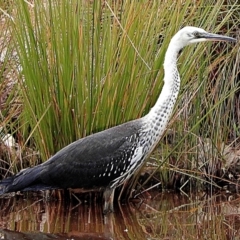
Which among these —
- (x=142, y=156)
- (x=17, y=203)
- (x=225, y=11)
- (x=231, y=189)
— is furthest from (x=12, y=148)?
(x=225, y=11)

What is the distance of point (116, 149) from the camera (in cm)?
607

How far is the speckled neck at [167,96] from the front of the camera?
604 centimetres

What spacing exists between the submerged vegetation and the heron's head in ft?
0.98

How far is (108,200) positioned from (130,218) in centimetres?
25

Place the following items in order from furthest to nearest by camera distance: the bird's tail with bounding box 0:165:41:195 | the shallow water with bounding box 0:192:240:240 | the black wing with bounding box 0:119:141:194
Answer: the black wing with bounding box 0:119:141:194 → the bird's tail with bounding box 0:165:41:195 → the shallow water with bounding box 0:192:240:240

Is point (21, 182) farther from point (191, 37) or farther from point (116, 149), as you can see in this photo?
point (191, 37)

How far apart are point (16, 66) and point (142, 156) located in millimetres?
1520

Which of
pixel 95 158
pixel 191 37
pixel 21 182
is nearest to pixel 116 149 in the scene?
pixel 95 158

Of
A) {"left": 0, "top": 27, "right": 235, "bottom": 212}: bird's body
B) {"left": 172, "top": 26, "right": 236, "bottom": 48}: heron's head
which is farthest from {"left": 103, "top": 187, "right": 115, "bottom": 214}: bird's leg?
{"left": 172, "top": 26, "right": 236, "bottom": 48}: heron's head

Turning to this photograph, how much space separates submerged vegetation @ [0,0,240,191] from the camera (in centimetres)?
621

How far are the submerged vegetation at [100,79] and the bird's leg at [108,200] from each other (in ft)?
1.87

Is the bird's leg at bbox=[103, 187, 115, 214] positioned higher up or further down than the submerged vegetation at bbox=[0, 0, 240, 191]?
further down

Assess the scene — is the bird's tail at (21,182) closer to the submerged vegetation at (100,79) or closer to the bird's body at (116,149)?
the bird's body at (116,149)

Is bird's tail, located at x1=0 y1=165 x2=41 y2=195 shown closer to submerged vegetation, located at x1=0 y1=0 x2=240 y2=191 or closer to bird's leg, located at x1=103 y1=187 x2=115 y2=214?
submerged vegetation, located at x1=0 y1=0 x2=240 y2=191
